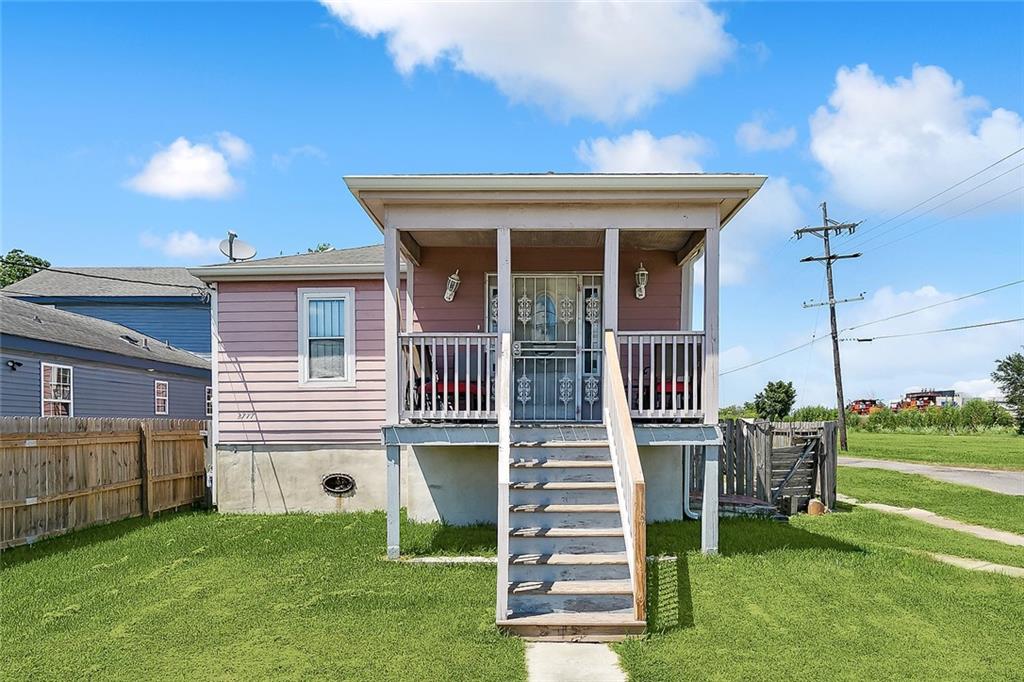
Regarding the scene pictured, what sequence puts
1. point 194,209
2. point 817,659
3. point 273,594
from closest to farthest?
1. point 817,659
2. point 273,594
3. point 194,209

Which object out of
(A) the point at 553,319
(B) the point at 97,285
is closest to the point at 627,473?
(A) the point at 553,319

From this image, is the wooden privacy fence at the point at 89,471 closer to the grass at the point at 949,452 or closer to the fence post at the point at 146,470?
the fence post at the point at 146,470

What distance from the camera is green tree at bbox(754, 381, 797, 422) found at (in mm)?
34469

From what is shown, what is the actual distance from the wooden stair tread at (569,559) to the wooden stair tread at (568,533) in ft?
0.53

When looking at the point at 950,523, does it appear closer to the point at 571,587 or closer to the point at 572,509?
the point at 572,509

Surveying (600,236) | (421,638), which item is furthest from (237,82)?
(421,638)

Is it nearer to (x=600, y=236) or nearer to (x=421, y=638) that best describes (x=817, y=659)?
(x=421, y=638)

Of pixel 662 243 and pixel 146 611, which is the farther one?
pixel 662 243

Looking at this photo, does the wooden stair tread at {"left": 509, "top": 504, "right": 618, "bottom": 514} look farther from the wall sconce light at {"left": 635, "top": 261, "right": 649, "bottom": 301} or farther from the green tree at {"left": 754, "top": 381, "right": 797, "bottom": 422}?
the green tree at {"left": 754, "top": 381, "right": 797, "bottom": 422}

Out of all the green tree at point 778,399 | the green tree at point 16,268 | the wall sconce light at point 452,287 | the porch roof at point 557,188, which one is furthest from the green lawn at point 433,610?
the green tree at point 16,268

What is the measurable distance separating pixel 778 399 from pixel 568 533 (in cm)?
3149

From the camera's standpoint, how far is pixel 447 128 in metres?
10.4

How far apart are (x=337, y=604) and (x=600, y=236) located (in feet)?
16.9

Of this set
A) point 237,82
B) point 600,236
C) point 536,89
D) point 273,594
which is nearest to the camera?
point 273,594
